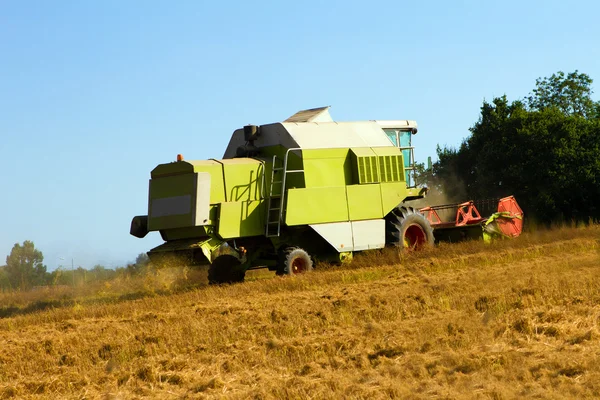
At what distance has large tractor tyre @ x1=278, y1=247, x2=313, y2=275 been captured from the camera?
53.5 ft

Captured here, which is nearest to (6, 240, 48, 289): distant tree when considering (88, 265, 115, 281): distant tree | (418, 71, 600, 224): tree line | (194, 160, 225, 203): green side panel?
(88, 265, 115, 281): distant tree

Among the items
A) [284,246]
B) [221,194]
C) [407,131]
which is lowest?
[284,246]

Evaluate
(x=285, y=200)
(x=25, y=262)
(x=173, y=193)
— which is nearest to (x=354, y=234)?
(x=285, y=200)

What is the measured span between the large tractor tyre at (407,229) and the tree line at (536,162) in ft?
31.5

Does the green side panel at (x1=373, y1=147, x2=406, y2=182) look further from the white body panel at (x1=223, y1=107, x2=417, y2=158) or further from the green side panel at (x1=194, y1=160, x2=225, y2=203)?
the green side panel at (x1=194, y1=160, x2=225, y2=203)

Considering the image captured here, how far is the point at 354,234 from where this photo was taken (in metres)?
17.5

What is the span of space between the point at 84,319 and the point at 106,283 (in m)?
6.41

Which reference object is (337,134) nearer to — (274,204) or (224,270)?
(274,204)

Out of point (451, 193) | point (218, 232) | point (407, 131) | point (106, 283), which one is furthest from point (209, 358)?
point (451, 193)

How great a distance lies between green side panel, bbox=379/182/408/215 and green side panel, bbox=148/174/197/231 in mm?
4522

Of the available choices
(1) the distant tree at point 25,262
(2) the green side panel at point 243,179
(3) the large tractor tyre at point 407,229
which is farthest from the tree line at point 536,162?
(1) the distant tree at point 25,262

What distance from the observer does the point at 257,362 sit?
9047mm

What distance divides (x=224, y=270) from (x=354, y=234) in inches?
107

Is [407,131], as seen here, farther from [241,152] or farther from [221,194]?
[221,194]
